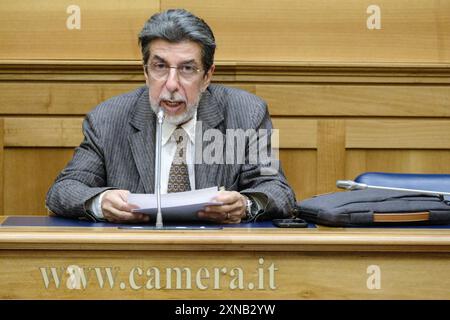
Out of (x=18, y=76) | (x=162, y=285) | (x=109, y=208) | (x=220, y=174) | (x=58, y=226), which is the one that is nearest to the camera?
(x=162, y=285)

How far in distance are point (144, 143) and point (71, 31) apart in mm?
1096

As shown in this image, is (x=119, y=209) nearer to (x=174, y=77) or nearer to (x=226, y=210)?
(x=226, y=210)

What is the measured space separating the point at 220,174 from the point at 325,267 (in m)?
0.94

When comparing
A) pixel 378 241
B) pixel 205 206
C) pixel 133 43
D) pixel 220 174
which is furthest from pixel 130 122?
pixel 378 241

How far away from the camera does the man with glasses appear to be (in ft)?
8.75

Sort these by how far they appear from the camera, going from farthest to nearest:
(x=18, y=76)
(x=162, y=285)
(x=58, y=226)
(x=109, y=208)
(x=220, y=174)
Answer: (x=18, y=76)
(x=220, y=174)
(x=109, y=208)
(x=58, y=226)
(x=162, y=285)

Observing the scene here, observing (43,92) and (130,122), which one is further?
(43,92)

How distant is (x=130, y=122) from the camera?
2785 mm

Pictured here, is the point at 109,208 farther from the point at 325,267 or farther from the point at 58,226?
the point at 325,267

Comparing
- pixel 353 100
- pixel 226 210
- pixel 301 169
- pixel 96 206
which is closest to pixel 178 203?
pixel 226 210

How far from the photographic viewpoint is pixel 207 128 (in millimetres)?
2793

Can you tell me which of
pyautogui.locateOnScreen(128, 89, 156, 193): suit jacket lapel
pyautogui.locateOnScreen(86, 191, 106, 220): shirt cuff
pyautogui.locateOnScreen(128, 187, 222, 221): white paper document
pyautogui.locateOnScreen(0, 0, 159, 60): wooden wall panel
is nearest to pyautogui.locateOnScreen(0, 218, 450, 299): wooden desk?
pyautogui.locateOnScreen(128, 187, 222, 221): white paper document
